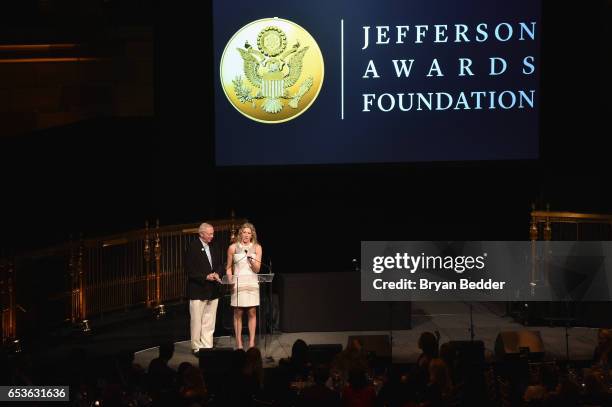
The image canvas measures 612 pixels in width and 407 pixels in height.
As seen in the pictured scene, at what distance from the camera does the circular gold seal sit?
628 inches

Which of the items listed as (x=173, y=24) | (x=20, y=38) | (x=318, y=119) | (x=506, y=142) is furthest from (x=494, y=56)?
(x=20, y=38)

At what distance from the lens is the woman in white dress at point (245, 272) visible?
12.3 meters

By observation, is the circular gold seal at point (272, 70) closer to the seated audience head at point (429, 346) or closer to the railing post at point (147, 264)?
the railing post at point (147, 264)

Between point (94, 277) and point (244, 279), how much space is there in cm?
245

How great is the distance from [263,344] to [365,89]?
472 centimetres

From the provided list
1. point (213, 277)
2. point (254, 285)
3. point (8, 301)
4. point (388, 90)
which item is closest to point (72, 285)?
point (8, 301)

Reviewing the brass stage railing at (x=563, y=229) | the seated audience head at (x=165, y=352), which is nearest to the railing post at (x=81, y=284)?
the seated audience head at (x=165, y=352)

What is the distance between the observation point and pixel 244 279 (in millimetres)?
12438

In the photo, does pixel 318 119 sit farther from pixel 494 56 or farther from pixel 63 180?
pixel 63 180

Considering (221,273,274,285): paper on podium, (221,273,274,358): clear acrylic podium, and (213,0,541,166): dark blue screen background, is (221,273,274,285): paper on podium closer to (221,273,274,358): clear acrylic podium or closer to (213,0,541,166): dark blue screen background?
(221,273,274,358): clear acrylic podium

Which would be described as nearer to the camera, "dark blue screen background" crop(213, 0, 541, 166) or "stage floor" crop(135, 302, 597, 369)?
"stage floor" crop(135, 302, 597, 369)

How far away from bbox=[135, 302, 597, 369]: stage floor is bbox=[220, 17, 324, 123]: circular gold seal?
367cm

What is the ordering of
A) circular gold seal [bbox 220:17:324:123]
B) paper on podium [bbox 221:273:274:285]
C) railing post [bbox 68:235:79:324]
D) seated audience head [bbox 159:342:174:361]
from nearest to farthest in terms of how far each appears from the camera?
seated audience head [bbox 159:342:174:361] → paper on podium [bbox 221:273:274:285] → railing post [bbox 68:235:79:324] → circular gold seal [bbox 220:17:324:123]

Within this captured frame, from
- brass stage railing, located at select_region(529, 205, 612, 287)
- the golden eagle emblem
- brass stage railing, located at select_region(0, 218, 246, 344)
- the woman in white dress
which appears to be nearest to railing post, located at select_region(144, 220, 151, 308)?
brass stage railing, located at select_region(0, 218, 246, 344)
